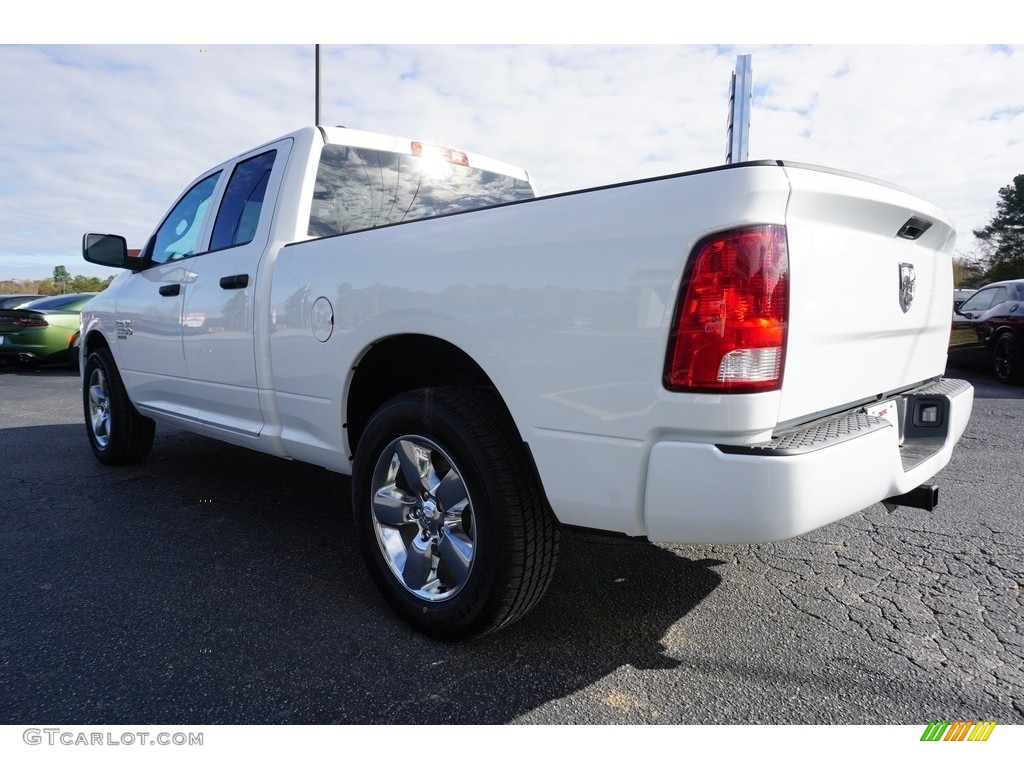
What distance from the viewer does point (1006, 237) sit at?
117 ft

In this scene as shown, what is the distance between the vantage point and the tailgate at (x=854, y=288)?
6.02ft

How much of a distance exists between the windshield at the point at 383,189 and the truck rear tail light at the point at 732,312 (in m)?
1.62

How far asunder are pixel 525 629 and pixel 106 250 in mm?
3633

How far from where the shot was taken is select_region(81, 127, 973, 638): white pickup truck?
68.9 inches

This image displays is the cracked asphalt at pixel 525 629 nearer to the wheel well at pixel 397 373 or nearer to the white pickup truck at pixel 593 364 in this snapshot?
the white pickup truck at pixel 593 364

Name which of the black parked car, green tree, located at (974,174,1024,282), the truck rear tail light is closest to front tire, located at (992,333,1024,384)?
the black parked car

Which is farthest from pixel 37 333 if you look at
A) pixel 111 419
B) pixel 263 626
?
pixel 263 626

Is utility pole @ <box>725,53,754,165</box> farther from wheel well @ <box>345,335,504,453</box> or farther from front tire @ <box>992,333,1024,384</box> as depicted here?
front tire @ <box>992,333,1024,384</box>

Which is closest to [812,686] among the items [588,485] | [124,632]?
[588,485]

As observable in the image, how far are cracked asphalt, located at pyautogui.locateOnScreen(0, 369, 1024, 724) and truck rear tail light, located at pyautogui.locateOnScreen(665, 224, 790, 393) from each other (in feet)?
2.63
